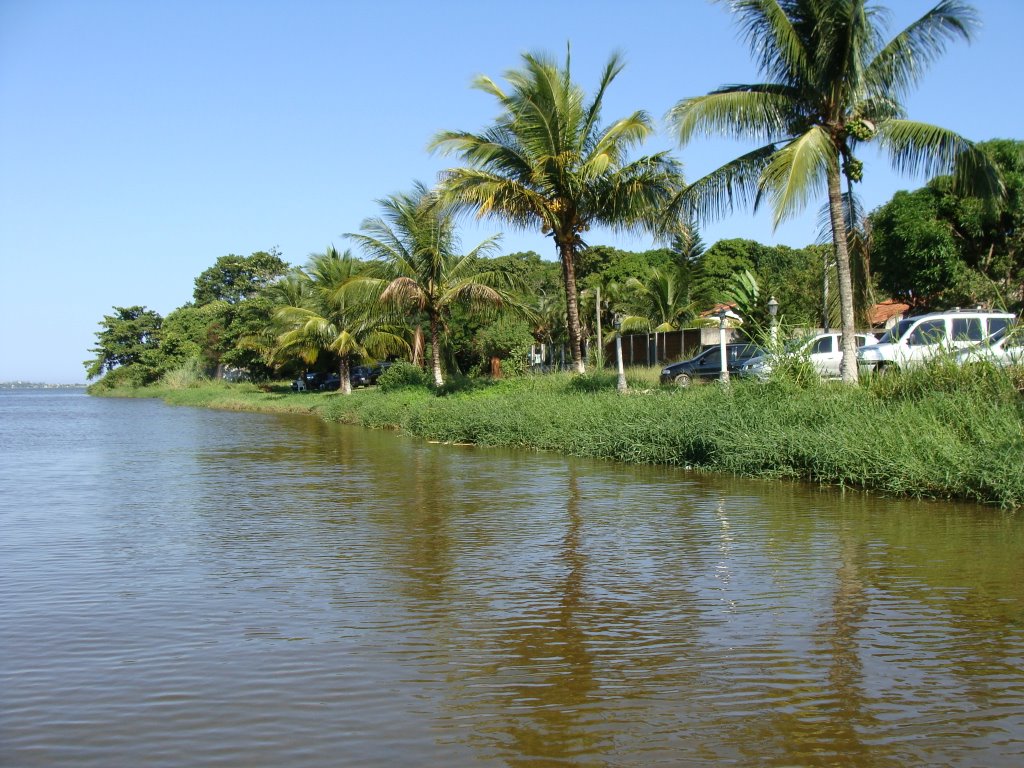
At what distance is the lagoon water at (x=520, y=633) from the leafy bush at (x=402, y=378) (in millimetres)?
20095

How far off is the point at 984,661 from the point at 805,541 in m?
3.61

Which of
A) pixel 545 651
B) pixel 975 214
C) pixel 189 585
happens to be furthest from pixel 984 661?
pixel 975 214

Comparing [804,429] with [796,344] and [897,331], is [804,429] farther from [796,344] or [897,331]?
[897,331]

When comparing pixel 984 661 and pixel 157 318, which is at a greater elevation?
pixel 157 318

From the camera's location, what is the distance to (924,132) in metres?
15.3

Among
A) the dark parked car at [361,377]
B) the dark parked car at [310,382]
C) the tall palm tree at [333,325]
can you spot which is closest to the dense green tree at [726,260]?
the tall palm tree at [333,325]

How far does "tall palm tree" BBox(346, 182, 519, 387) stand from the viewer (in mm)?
29359

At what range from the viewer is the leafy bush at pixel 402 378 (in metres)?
32.6

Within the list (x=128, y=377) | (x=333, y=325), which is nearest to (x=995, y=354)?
(x=333, y=325)

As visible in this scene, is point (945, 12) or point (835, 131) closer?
point (945, 12)

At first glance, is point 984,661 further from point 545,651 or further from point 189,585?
point 189,585

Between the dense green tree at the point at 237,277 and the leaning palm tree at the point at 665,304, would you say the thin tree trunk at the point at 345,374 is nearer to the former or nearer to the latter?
the leaning palm tree at the point at 665,304

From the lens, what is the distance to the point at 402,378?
33250 mm

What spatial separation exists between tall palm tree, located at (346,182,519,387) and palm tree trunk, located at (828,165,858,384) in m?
14.1
